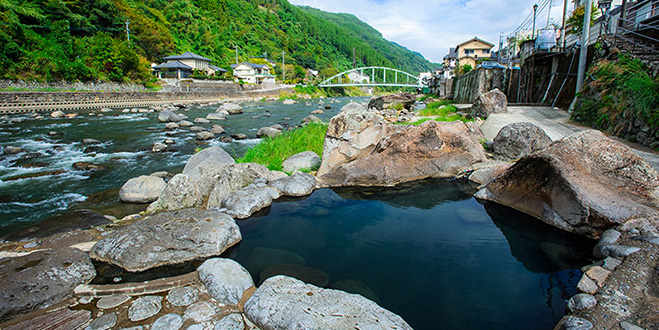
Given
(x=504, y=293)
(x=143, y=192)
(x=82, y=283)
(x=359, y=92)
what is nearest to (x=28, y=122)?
(x=143, y=192)

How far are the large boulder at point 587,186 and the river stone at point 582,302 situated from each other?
79.4 inches

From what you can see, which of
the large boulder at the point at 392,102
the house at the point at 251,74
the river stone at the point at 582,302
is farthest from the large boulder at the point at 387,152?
the house at the point at 251,74

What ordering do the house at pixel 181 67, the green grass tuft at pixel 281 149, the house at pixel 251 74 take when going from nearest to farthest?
the green grass tuft at pixel 281 149, the house at pixel 181 67, the house at pixel 251 74

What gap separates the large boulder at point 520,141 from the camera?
8.55 m

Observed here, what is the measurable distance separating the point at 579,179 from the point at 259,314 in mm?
5306

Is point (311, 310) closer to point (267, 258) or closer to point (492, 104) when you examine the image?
point (267, 258)

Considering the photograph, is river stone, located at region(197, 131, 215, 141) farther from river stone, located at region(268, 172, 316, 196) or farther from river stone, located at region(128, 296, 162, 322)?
river stone, located at region(128, 296, 162, 322)

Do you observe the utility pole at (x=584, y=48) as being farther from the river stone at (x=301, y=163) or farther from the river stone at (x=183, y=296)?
the river stone at (x=183, y=296)

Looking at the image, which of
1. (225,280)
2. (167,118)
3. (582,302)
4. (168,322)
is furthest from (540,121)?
(167,118)

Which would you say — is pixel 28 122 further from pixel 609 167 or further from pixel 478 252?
pixel 609 167

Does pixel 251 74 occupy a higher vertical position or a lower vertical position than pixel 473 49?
lower

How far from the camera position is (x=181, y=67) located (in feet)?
166

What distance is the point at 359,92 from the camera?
108 meters

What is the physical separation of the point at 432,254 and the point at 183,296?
3.43 metres
